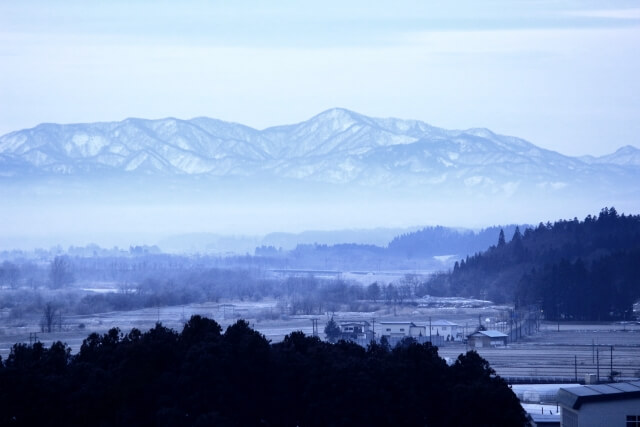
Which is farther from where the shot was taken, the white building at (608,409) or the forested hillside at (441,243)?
the forested hillside at (441,243)

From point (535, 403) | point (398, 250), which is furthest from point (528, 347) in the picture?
point (398, 250)

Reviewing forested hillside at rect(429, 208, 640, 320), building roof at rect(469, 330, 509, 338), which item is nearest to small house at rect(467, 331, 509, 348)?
building roof at rect(469, 330, 509, 338)

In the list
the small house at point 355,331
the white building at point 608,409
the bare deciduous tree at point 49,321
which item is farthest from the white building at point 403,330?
the white building at point 608,409

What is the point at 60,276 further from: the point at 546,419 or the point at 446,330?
the point at 546,419

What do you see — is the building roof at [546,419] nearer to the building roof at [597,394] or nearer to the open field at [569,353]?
the building roof at [597,394]

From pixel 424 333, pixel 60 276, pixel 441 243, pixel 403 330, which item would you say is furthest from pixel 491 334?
pixel 441 243

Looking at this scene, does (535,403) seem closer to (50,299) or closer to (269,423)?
(269,423)
